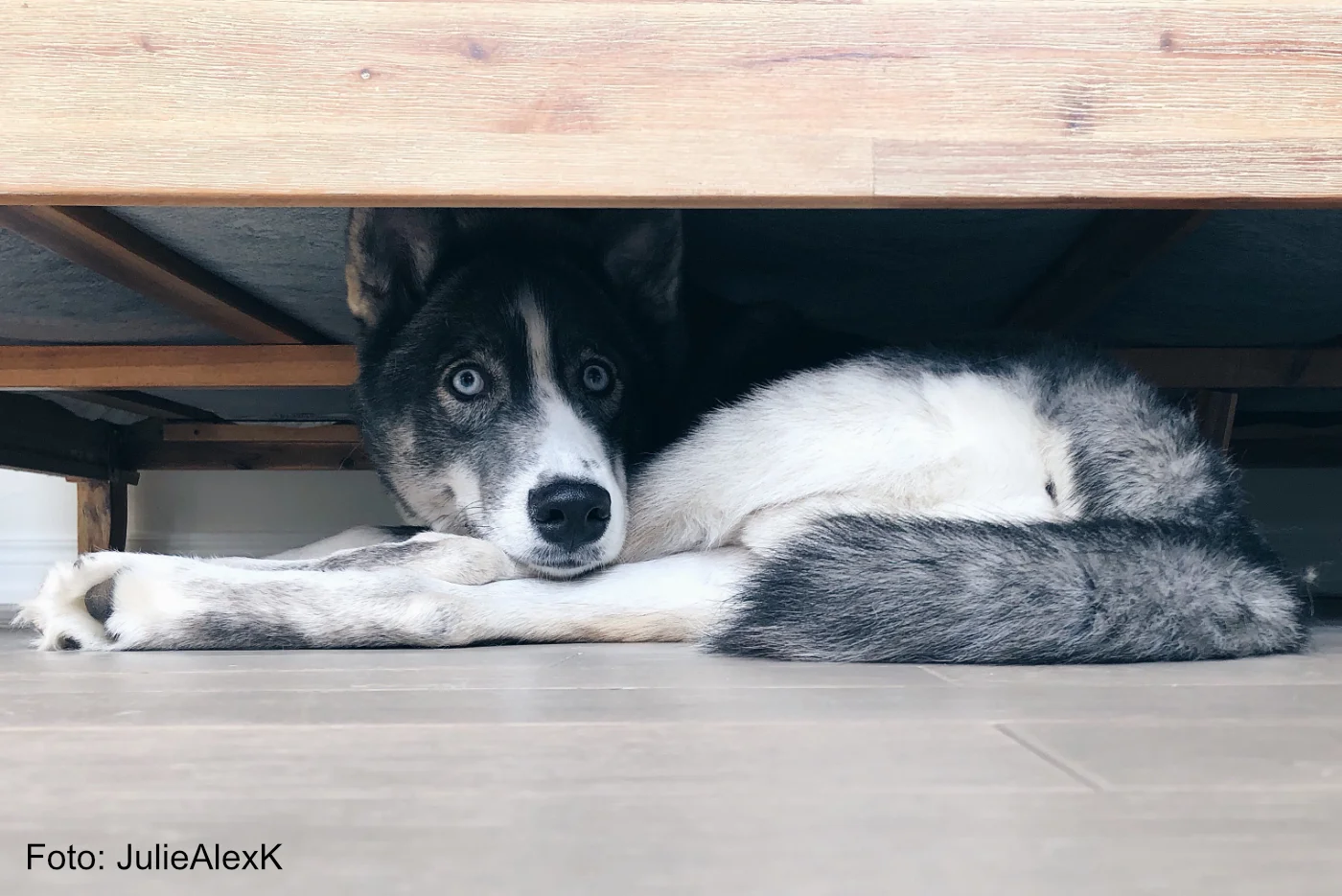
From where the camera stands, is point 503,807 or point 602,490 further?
point 602,490

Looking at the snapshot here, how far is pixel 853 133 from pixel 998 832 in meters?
0.98

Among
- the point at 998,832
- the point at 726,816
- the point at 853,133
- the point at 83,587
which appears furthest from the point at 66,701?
the point at 853,133

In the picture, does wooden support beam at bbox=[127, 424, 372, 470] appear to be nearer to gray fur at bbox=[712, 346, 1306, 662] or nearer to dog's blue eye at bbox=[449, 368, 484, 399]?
dog's blue eye at bbox=[449, 368, 484, 399]

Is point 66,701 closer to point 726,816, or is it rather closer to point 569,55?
point 726,816

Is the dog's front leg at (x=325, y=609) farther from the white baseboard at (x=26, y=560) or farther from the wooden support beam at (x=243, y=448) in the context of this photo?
the white baseboard at (x=26, y=560)

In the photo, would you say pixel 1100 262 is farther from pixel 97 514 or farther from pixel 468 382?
pixel 97 514

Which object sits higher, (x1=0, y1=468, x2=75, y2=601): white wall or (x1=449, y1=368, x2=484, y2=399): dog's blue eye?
(x1=0, y1=468, x2=75, y2=601): white wall

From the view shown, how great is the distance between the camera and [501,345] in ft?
6.48

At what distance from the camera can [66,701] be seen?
1.02 meters

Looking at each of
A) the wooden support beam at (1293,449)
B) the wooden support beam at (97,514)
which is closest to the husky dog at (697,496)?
the wooden support beam at (97,514)

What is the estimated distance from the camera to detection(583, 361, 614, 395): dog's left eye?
2.04 metres

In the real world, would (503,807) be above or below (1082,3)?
below

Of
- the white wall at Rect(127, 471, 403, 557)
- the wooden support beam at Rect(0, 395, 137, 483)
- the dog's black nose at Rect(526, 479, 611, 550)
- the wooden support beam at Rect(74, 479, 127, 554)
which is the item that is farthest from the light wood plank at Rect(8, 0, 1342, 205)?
the white wall at Rect(127, 471, 403, 557)

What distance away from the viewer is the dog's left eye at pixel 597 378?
6.69 ft
